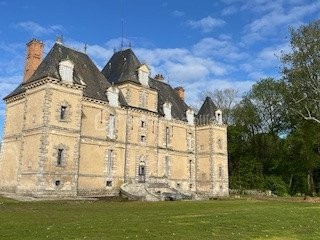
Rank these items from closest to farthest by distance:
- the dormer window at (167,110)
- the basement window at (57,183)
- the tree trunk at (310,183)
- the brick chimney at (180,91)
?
the basement window at (57,183), the dormer window at (167,110), the tree trunk at (310,183), the brick chimney at (180,91)

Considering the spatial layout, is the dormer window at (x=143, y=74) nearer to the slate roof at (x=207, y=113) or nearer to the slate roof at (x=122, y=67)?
the slate roof at (x=122, y=67)

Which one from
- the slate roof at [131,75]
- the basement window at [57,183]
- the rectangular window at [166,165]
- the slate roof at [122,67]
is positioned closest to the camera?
the basement window at [57,183]

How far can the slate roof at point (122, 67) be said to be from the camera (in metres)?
40.0

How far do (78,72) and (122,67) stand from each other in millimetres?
7067

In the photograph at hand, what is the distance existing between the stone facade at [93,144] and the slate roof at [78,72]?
267 millimetres

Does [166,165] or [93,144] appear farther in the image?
[166,165]

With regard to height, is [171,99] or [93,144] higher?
[171,99]

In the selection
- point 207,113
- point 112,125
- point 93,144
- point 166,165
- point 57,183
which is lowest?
point 57,183

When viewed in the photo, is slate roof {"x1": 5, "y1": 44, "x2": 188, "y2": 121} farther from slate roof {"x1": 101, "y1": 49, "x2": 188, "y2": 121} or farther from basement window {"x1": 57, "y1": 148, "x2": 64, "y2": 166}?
basement window {"x1": 57, "y1": 148, "x2": 64, "y2": 166}

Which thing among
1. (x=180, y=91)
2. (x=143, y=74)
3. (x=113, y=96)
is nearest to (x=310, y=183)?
(x=180, y=91)

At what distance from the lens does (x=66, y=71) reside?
3234 cm

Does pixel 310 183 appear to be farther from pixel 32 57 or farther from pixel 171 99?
pixel 32 57

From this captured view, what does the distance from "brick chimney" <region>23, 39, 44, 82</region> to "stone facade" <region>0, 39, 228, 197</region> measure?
7.40 ft

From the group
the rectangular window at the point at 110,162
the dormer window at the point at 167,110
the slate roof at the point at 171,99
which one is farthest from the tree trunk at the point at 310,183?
the rectangular window at the point at 110,162
